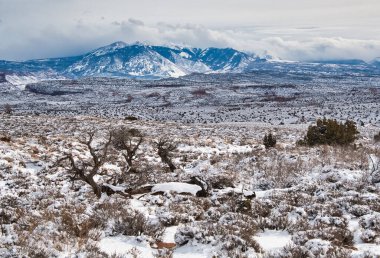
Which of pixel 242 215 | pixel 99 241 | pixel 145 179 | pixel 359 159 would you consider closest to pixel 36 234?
pixel 99 241

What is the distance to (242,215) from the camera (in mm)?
9234

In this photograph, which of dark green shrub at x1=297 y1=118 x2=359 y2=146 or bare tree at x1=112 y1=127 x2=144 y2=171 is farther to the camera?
dark green shrub at x1=297 y1=118 x2=359 y2=146

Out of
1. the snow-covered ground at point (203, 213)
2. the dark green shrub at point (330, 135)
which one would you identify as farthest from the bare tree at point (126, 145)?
the dark green shrub at point (330, 135)

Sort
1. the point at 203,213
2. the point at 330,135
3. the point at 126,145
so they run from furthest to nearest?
the point at 330,135 < the point at 126,145 < the point at 203,213

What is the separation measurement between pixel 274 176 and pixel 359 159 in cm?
457

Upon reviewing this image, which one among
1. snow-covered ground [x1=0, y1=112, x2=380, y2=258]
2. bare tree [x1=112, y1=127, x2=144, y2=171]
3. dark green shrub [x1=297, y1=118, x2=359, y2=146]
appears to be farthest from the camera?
dark green shrub [x1=297, y1=118, x2=359, y2=146]

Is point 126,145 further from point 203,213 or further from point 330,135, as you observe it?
point 330,135

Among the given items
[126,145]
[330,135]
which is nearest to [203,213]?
[126,145]

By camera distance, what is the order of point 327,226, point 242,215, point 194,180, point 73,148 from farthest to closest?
point 73,148 → point 194,180 → point 242,215 → point 327,226

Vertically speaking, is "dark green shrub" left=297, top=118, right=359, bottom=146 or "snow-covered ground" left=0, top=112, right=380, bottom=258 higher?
"snow-covered ground" left=0, top=112, right=380, bottom=258

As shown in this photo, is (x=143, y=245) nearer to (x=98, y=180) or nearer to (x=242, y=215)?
(x=242, y=215)

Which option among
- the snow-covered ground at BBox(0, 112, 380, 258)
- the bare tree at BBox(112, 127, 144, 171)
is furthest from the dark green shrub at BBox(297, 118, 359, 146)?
the bare tree at BBox(112, 127, 144, 171)

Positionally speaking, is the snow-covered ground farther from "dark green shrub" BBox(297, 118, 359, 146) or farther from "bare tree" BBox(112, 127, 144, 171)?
"dark green shrub" BBox(297, 118, 359, 146)

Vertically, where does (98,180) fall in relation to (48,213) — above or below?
below
